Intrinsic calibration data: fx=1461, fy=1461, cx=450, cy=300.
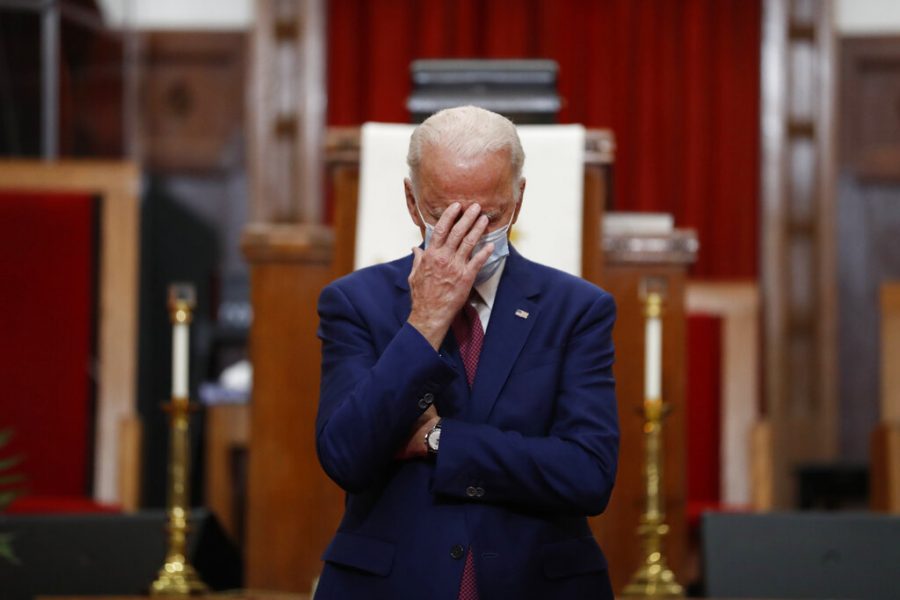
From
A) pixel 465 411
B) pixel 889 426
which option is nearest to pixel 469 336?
pixel 465 411

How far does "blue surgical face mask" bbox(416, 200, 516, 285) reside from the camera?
1.79m

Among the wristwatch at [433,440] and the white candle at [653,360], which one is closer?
the wristwatch at [433,440]

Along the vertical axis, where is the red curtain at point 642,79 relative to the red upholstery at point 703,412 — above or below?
above

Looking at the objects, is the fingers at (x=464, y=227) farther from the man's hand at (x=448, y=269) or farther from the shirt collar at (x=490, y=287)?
the shirt collar at (x=490, y=287)

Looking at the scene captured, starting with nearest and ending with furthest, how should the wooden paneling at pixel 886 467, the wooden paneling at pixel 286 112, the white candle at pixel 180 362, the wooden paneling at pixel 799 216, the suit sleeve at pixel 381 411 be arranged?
the suit sleeve at pixel 381 411, the white candle at pixel 180 362, the wooden paneling at pixel 886 467, the wooden paneling at pixel 799 216, the wooden paneling at pixel 286 112

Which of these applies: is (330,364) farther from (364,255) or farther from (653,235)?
(653,235)

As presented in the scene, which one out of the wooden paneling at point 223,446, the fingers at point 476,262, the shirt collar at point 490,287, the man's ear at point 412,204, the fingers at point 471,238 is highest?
the man's ear at point 412,204

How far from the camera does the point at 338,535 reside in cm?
179

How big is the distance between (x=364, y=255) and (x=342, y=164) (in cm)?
25

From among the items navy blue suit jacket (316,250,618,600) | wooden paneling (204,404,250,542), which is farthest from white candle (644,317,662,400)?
wooden paneling (204,404,250,542)

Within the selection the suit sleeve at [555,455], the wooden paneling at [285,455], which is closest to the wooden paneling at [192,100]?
the wooden paneling at [285,455]

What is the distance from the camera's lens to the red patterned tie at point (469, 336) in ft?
6.02

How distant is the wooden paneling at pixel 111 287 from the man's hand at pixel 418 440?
2943 mm

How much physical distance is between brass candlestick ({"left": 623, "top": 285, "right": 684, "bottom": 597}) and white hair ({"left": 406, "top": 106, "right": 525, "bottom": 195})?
1.06m
